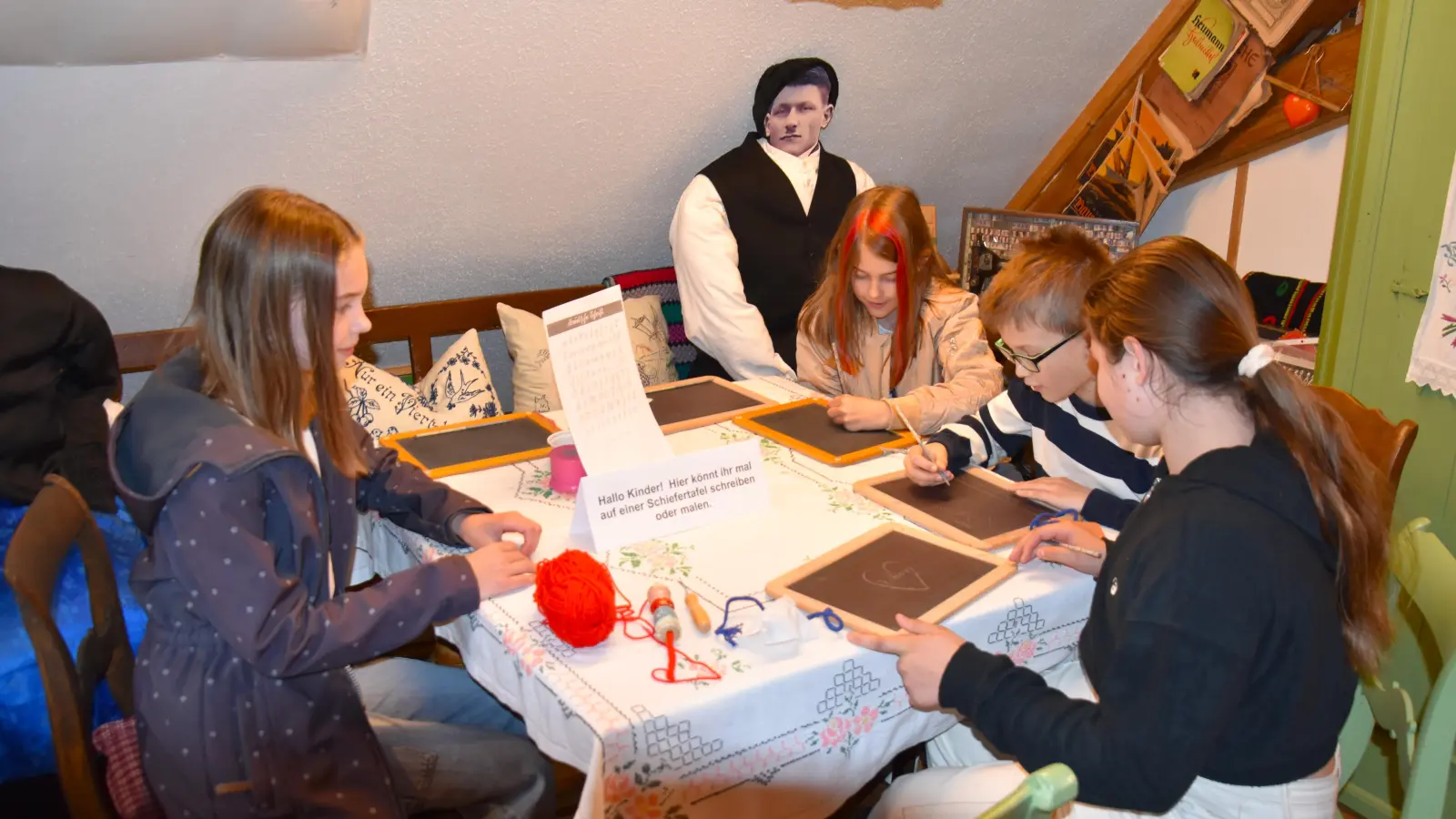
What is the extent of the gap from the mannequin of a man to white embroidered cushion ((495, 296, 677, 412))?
0.10m

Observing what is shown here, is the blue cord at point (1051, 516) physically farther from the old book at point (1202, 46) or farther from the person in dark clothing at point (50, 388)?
the old book at point (1202, 46)

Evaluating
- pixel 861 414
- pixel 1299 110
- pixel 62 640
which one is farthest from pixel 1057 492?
pixel 1299 110

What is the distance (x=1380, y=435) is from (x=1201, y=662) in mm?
837

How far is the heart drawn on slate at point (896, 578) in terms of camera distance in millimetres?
1352

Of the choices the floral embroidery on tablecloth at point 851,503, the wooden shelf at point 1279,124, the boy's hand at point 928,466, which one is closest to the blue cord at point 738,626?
the floral embroidery on tablecloth at point 851,503

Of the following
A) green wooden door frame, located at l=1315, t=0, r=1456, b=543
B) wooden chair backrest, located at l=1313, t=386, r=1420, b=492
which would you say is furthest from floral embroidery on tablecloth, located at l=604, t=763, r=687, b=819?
green wooden door frame, located at l=1315, t=0, r=1456, b=543

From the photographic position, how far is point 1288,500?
1101 millimetres

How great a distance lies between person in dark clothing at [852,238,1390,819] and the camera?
40.3 inches

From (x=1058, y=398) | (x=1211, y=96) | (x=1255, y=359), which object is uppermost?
(x=1211, y=96)

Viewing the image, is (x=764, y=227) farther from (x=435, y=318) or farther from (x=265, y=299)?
(x=265, y=299)

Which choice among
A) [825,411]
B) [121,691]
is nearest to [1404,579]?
[825,411]

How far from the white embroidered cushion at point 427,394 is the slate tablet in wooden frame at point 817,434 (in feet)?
2.32

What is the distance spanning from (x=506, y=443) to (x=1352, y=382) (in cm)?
156

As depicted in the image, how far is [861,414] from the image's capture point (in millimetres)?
1960
